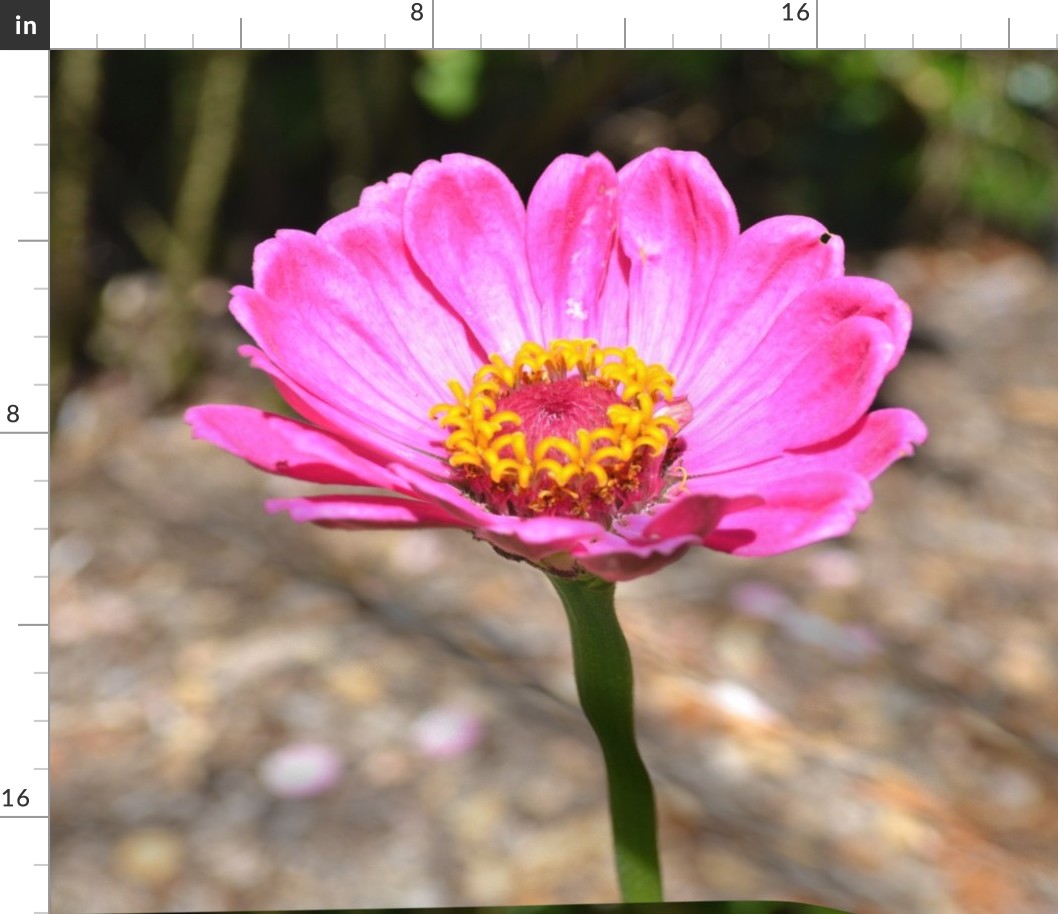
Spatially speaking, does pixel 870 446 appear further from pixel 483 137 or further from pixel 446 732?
pixel 483 137

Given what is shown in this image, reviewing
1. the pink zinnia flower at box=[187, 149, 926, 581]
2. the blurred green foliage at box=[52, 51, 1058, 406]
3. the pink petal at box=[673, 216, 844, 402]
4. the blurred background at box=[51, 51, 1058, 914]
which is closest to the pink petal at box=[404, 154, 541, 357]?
the pink zinnia flower at box=[187, 149, 926, 581]

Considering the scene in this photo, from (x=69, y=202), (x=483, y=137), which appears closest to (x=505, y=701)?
(x=69, y=202)

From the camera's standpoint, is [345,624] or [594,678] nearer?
[594,678]

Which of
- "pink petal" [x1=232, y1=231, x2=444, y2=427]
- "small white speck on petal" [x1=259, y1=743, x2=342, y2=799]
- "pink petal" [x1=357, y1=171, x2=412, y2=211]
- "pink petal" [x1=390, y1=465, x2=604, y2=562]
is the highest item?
"pink petal" [x1=357, y1=171, x2=412, y2=211]

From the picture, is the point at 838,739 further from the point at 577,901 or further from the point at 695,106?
the point at 695,106

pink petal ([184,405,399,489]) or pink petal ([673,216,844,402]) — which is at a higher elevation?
pink petal ([673,216,844,402])

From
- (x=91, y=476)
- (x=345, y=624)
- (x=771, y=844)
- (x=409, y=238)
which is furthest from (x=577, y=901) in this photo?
(x=91, y=476)

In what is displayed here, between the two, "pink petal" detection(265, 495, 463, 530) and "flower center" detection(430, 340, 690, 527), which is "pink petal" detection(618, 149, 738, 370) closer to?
"flower center" detection(430, 340, 690, 527)

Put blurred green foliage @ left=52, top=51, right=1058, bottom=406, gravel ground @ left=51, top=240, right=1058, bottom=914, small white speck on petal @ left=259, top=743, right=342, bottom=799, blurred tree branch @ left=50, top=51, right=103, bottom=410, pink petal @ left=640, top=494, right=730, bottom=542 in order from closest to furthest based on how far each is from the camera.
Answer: pink petal @ left=640, top=494, right=730, bottom=542 < gravel ground @ left=51, top=240, right=1058, bottom=914 < small white speck on petal @ left=259, top=743, right=342, bottom=799 < blurred tree branch @ left=50, top=51, right=103, bottom=410 < blurred green foliage @ left=52, top=51, right=1058, bottom=406

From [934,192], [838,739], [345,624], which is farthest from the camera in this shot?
[934,192]
